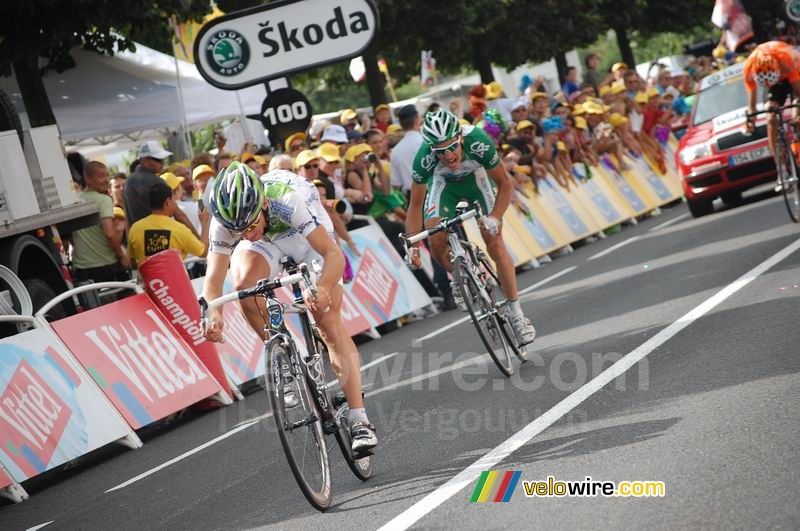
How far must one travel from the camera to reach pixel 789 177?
50.4 feet

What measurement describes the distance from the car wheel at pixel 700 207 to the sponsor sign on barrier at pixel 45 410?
463 inches

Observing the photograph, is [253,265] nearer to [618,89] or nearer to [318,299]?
[318,299]

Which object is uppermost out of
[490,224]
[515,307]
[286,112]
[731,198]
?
[286,112]

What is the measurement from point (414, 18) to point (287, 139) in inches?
468

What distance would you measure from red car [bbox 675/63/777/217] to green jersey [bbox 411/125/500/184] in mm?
9804

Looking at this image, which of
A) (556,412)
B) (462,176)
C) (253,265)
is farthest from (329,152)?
(556,412)

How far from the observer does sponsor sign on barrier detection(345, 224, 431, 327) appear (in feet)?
51.4

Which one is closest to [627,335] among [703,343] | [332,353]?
[703,343]

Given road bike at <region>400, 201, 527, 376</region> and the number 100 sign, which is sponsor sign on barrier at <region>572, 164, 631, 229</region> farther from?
road bike at <region>400, 201, 527, 376</region>

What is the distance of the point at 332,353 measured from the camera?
7590mm

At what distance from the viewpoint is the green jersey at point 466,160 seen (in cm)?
1038

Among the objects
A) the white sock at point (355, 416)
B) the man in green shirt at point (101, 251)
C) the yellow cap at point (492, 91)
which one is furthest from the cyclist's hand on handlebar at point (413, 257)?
the yellow cap at point (492, 91)

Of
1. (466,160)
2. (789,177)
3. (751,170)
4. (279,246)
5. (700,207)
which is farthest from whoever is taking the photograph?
(700,207)

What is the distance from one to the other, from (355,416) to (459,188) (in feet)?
13.1
